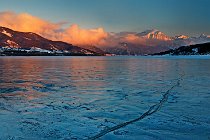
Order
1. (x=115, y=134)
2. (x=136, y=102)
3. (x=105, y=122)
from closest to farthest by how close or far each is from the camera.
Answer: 1. (x=115, y=134)
2. (x=105, y=122)
3. (x=136, y=102)

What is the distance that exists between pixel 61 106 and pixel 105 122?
2.98 m

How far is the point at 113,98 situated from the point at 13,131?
6.02m

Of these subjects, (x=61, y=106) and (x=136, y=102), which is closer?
(x=61, y=106)

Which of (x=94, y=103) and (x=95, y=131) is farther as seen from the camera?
(x=94, y=103)

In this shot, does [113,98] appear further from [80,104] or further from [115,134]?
[115,134]

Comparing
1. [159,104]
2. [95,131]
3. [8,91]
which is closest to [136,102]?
[159,104]

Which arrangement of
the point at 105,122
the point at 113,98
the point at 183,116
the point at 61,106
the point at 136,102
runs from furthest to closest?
the point at 113,98 < the point at 136,102 < the point at 61,106 < the point at 183,116 < the point at 105,122

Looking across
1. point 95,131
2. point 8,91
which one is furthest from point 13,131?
point 8,91

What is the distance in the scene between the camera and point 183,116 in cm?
877

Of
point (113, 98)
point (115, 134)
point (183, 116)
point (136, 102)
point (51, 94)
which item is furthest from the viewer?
point (51, 94)

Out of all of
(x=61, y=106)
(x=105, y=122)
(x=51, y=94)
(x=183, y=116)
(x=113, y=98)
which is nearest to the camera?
(x=105, y=122)

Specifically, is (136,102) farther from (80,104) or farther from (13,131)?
(13,131)

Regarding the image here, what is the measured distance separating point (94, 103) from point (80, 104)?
2.14 ft

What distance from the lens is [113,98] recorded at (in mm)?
12242
